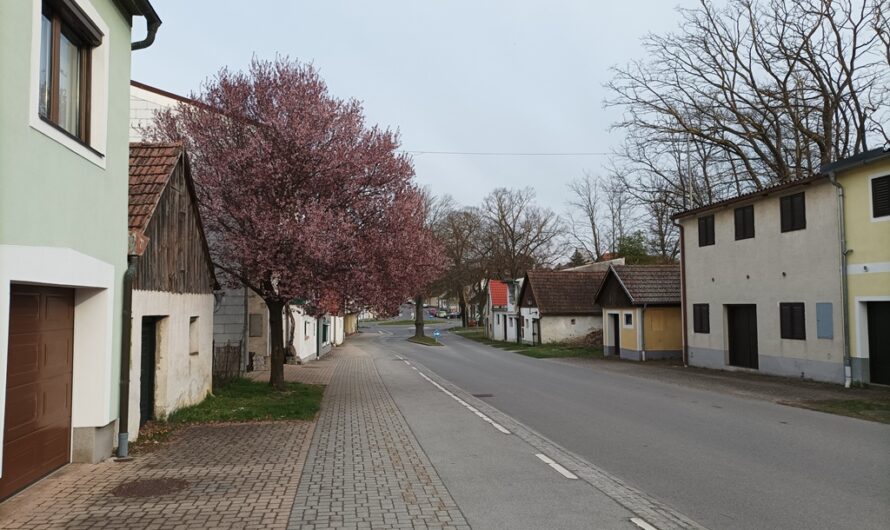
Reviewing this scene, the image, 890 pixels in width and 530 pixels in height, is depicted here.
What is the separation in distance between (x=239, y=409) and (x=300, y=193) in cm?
483

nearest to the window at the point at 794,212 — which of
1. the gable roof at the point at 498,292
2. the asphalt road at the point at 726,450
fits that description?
the asphalt road at the point at 726,450

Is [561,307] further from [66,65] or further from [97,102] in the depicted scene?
[66,65]

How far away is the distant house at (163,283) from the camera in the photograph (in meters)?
9.48

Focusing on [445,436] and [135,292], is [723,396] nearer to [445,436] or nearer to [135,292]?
[445,436]

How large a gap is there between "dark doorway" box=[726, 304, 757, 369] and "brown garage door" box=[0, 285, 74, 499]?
65.7ft

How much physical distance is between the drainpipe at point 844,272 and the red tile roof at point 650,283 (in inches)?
490

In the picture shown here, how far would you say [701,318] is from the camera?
2411 centimetres

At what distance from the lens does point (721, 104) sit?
28266 millimetres

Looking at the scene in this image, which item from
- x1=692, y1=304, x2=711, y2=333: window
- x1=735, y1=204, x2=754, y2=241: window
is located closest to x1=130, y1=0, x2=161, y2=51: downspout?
x1=735, y1=204, x2=754, y2=241: window

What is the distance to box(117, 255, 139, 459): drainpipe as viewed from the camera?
27.5 ft

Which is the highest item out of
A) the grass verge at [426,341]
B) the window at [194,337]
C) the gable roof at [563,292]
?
the gable roof at [563,292]

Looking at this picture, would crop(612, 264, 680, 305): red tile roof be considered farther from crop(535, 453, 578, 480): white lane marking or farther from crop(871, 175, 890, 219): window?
crop(535, 453, 578, 480): white lane marking

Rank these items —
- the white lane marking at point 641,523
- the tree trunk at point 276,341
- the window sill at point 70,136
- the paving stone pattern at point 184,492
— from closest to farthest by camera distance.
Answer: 1. the white lane marking at point 641,523
2. the paving stone pattern at point 184,492
3. the window sill at point 70,136
4. the tree trunk at point 276,341

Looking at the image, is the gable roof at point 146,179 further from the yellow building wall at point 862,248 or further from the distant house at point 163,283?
the yellow building wall at point 862,248
